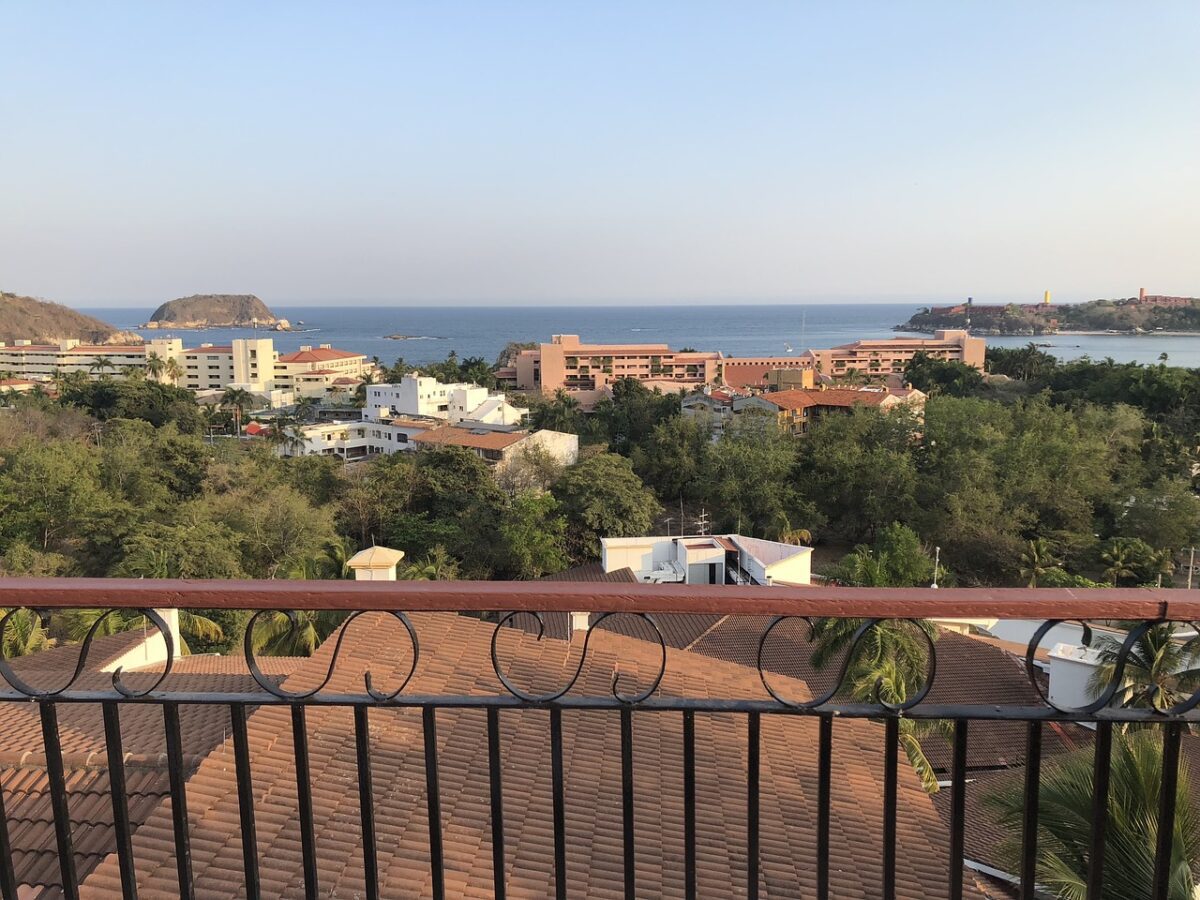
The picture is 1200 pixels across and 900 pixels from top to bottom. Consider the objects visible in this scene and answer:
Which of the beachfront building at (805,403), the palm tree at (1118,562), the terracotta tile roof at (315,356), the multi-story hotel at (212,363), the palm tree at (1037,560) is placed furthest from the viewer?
the terracotta tile roof at (315,356)

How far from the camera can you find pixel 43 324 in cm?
12006

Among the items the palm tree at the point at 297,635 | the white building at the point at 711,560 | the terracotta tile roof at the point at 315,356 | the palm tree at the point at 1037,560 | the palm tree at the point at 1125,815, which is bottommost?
the palm tree at the point at 1037,560

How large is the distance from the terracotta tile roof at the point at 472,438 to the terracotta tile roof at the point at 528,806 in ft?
102

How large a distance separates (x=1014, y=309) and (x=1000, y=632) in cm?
17759

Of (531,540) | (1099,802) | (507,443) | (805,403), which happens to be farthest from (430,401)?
(1099,802)

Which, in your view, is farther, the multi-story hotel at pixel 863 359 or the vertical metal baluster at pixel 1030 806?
the multi-story hotel at pixel 863 359

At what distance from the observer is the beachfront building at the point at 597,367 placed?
254 feet

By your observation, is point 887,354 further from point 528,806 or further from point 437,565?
point 528,806

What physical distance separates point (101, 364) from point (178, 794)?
279 ft

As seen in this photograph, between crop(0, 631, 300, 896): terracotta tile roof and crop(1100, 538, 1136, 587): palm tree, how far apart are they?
25.6 meters

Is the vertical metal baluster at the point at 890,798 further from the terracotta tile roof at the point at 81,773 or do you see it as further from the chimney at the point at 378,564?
the chimney at the point at 378,564

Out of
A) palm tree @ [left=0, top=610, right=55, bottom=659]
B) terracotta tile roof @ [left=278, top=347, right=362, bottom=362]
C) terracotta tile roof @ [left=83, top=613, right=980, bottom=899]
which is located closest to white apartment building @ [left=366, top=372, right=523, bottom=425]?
terracotta tile roof @ [left=278, top=347, right=362, bottom=362]

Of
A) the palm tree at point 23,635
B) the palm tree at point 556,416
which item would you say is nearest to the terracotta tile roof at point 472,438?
the palm tree at point 556,416

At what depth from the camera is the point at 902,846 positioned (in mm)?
4566
